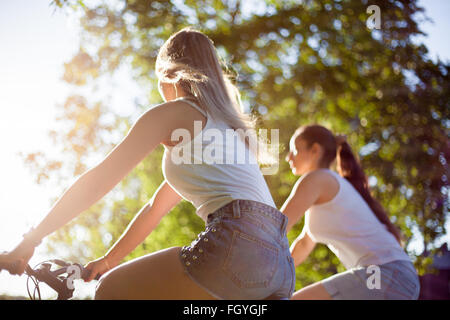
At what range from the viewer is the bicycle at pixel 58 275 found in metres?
1.73

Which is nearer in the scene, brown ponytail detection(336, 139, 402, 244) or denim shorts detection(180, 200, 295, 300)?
denim shorts detection(180, 200, 295, 300)

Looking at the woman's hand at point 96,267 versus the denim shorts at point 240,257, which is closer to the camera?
the denim shorts at point 240,257

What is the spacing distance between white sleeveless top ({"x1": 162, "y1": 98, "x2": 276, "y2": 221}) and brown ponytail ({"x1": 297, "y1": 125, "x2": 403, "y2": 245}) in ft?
4.94

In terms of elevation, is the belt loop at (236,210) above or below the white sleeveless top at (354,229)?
above

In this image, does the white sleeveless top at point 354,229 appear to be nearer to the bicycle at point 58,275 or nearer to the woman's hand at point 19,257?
the bicycle at point 58,275

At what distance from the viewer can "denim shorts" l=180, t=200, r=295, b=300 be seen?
1.44m

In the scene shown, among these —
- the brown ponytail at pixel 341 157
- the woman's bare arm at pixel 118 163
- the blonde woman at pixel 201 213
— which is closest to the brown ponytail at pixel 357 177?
the brown ponytail at pixel 341 157

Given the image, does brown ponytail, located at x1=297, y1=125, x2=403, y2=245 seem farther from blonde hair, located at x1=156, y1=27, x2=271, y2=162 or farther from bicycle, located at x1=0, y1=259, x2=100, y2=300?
bicycle, located at x1=0, y1=259, x2=100, y2=300

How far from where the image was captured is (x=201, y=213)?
5.28 ft

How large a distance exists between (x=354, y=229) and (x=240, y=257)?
143 centimetres

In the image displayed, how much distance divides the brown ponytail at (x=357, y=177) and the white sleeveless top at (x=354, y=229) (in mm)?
66

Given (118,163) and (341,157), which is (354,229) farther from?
(118,163)

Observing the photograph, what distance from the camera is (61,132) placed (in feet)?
22.4

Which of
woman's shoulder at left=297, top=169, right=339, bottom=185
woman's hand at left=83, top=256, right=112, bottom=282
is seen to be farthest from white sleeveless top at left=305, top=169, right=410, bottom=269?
woman's hand at left=83, top=256, right=112, bottom=282
